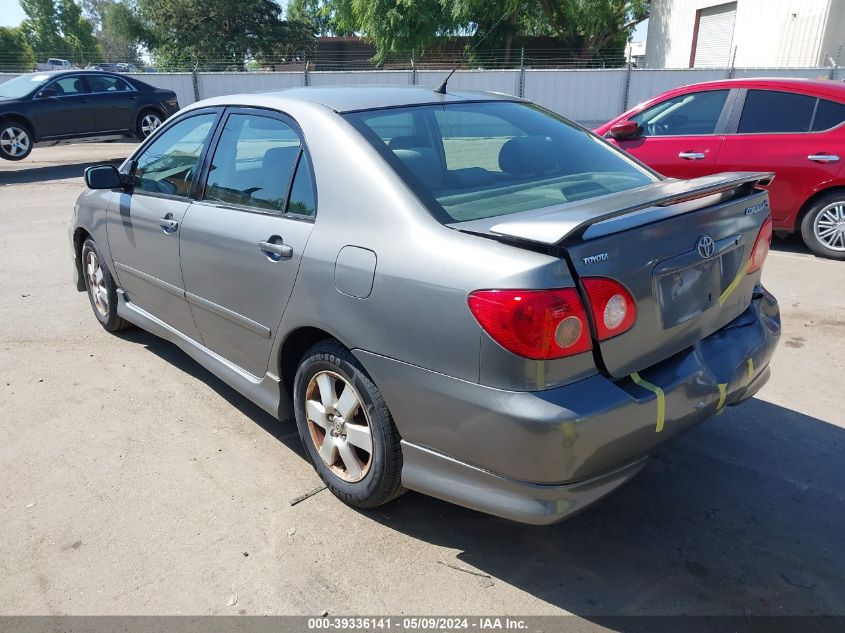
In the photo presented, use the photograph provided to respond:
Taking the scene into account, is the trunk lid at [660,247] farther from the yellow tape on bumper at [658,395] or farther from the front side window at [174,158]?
the front side window at [174,158]

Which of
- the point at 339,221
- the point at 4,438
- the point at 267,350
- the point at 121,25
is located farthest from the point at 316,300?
the point at 121,25

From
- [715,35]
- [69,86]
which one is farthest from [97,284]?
[715,35]

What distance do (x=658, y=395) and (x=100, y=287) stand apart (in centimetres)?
420

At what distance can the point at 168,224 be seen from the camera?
12.4ft

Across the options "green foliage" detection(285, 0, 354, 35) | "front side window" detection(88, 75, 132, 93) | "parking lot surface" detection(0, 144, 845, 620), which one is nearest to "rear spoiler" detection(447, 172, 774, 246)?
"parking lot surface" detection(0, 144, 845, 620)

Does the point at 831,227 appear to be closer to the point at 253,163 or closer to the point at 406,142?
the point at 406,142

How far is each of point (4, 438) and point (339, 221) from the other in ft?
7.73

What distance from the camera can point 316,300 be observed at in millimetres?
2768

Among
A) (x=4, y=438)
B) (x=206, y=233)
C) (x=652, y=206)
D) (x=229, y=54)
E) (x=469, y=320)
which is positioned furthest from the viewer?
(x=229, y=54)

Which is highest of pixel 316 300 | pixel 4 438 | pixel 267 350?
pixel 316 300

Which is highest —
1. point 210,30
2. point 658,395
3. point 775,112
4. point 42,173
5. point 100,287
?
point 210,30

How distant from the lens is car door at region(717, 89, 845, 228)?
6449 mm

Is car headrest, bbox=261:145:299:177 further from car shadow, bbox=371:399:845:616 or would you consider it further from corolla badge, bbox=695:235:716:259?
corolla badge, bbox=695:235:716:259

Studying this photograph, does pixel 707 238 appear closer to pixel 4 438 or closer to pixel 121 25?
pixel 4 438
